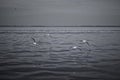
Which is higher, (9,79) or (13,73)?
(13,73)

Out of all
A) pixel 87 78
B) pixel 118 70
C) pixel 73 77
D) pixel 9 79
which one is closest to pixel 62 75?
pixel 73 77

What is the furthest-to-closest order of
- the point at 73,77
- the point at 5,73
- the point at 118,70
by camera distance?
the point at 118,70 → the point at 5,73 → the point at 73,77

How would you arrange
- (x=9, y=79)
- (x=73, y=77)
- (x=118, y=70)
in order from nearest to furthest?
(x=9, y=79) → (x=73, y=77) → (x=118, y=70)

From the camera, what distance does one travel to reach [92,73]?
13.3 m

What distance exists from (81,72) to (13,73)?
4.45 meters

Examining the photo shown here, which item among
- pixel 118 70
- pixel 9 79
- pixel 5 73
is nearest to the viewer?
pixel 9 79

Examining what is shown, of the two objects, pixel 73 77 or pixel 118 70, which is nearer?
pixel 73 77

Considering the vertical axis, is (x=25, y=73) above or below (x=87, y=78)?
above

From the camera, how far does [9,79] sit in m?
11.5

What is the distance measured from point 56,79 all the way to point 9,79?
266 cm

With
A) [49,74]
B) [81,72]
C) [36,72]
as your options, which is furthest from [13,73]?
[81,72]

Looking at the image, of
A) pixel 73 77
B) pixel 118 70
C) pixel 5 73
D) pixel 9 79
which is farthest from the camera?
pixel 118 70

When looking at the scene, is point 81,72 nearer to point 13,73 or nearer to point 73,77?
point 73,77

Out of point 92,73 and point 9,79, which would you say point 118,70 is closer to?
point 92,73
